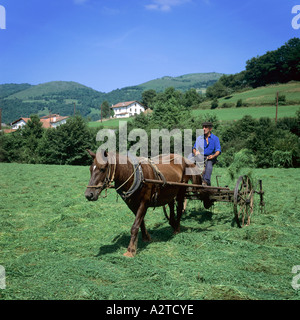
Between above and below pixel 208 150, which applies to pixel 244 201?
below

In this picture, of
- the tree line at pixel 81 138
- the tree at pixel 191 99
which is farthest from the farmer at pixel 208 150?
the tree at pixel 191 99

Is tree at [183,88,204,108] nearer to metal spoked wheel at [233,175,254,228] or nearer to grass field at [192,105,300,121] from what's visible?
grass field at [192,105,300,121]

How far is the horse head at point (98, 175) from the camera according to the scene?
5.64 m

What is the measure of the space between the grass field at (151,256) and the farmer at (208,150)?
1510 mm

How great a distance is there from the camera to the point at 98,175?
572cm

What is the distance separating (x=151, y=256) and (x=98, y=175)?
1973mm

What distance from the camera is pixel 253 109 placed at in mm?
63750

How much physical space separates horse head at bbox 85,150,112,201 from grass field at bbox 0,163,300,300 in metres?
1.33

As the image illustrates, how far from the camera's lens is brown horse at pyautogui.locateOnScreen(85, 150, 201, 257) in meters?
5.74

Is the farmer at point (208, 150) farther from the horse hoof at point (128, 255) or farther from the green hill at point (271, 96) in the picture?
the green hill at point (271, 96)

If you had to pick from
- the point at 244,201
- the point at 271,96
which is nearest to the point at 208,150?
the point at 244,201

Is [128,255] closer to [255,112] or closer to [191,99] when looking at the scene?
[255,112]
